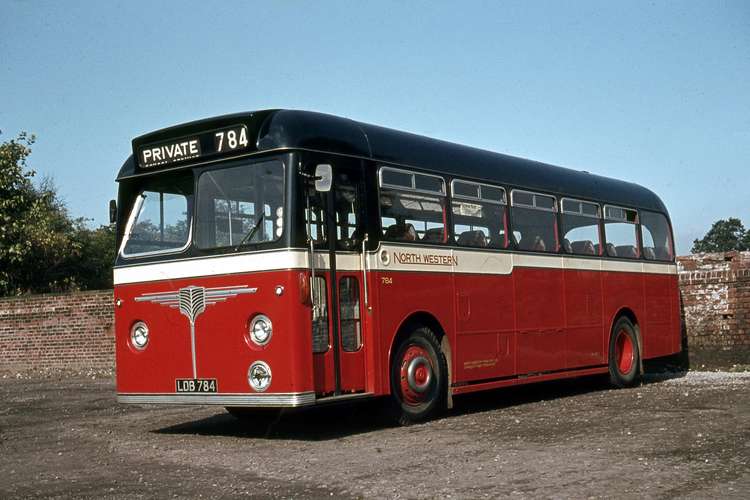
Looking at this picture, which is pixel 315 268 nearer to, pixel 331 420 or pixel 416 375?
pixel 416 375

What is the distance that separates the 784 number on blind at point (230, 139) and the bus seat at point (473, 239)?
3.23 meters

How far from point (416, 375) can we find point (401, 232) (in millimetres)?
1537

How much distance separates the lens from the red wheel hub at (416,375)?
11047 millimetres

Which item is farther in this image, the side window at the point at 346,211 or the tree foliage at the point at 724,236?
the tree foliage at the point at 724,236

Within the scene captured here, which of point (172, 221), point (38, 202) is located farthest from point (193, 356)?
point (38, 202)

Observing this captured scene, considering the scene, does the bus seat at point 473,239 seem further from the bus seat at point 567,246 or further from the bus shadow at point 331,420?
the bus seat at point 567,246

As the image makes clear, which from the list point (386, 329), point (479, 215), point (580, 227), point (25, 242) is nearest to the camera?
point (386, 329)

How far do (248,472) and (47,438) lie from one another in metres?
4.00

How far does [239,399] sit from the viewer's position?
9.86 m

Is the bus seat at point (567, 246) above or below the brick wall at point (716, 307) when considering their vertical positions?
above

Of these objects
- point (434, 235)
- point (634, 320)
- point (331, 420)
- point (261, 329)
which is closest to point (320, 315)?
point (261, 329)

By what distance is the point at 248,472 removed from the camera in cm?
805

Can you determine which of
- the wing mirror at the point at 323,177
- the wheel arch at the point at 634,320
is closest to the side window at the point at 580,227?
the wheel arch at the point at 634,320

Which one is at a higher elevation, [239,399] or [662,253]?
[662,253]
